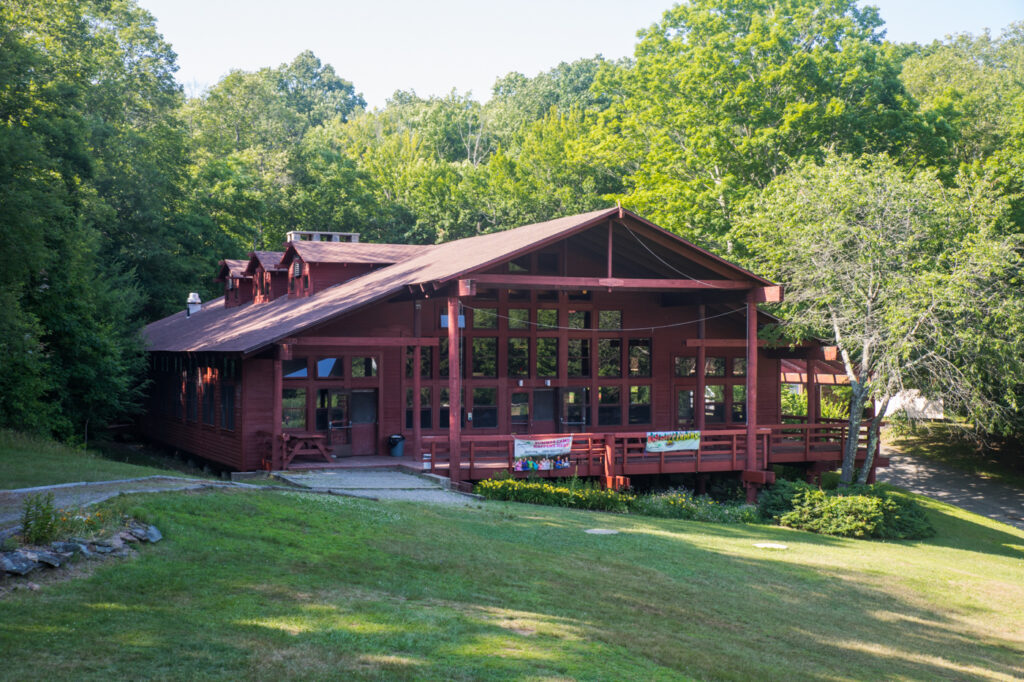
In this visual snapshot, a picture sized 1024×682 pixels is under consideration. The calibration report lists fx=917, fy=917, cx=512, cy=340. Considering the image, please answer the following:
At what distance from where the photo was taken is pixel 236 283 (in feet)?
120

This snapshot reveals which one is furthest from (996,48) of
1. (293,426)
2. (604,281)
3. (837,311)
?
(293,426)

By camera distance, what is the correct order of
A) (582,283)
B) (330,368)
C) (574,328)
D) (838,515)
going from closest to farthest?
(838,515), (582,283), (330,368), (574,328)

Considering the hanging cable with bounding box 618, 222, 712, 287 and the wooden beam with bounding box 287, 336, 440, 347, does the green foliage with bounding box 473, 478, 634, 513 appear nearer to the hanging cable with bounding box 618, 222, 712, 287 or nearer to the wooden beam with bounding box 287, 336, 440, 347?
the wooden beam with bounding box 287, 336, 440, 347

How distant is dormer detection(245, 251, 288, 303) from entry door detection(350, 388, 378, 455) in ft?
30.9

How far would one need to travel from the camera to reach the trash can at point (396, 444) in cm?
2453

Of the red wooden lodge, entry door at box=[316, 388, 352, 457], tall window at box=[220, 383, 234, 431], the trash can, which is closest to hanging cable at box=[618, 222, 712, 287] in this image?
the red wooden lodge

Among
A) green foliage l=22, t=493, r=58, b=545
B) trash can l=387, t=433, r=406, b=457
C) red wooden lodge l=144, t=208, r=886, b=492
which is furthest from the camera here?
trash can l=387, t=433, r=406, b=457

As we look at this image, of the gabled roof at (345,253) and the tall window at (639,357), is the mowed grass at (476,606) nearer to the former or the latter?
the tall window at (639,357)

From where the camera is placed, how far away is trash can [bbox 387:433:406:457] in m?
24.5

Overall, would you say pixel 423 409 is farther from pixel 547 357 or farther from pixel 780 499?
pixel 780 499

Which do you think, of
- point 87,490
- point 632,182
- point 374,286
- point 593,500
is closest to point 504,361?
point 374,286

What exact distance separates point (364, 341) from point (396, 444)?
121 inches

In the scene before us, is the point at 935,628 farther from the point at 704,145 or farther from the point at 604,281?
the point at 704,145

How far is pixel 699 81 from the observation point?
38.3 metres
